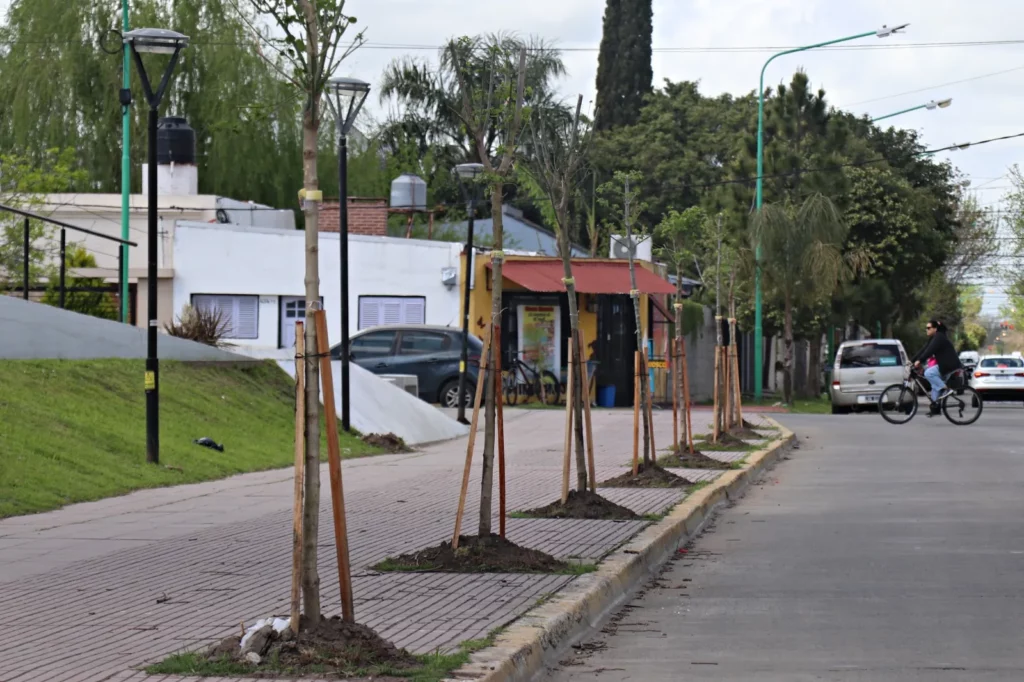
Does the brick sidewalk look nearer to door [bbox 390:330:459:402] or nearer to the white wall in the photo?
door [bbox 390:330:459:402]

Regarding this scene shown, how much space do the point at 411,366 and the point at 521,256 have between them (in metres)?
7.16

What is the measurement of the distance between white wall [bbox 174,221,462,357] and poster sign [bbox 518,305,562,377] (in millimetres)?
1826

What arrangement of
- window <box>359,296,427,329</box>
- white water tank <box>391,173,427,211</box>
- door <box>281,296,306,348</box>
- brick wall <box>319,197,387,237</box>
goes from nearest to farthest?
door <box>281,296,306,348</box> → window <box>359,296,427,329</box> → brick wall <box>319,197,387,237</box> → white water tank <box>391,173,427,211</box>

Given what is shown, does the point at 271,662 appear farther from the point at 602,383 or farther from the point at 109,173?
the point at 109,173

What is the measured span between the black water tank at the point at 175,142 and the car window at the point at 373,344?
26.4ft

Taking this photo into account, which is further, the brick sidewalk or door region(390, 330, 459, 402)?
door region(390, 330, 459, 402)

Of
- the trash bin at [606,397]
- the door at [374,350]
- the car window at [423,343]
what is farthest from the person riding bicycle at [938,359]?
the trash bin at [606,397]

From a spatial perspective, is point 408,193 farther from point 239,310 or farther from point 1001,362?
point 1001,362

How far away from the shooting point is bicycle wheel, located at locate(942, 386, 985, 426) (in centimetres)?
2902

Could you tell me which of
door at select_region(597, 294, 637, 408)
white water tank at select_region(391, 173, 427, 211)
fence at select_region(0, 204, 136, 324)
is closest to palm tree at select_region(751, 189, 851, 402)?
door at select_region(597, 294, 637, 408)

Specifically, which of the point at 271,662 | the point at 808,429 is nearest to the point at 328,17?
the point at 271,662

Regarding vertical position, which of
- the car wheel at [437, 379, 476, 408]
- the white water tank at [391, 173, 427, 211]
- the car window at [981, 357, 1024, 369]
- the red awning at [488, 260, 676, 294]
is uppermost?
the white water tank at [391, 173, 427, 211]

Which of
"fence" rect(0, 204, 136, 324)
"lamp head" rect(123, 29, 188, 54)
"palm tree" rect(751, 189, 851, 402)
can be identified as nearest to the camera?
"lamp head" rect(123, 29, 188, 54)

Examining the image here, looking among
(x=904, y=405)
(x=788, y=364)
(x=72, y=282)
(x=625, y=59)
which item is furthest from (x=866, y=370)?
(x=625, y=59)
